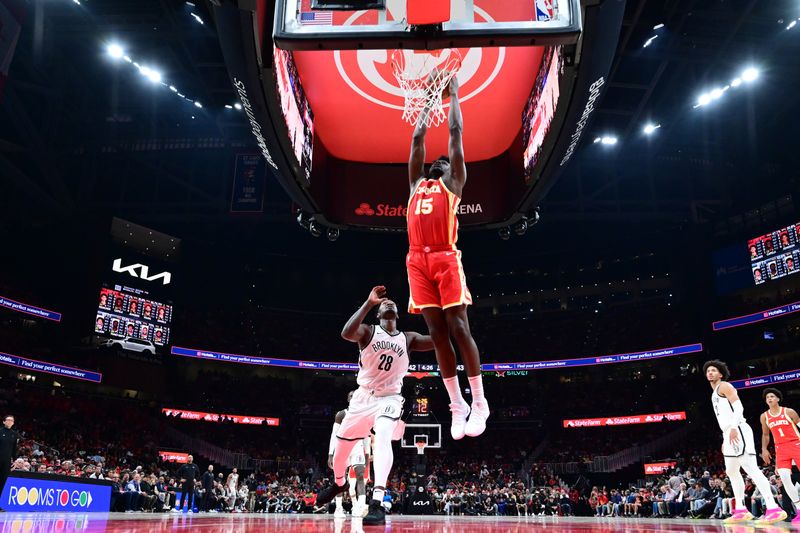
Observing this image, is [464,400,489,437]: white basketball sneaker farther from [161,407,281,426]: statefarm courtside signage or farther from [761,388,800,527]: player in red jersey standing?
[161,407,281,426]: statefarm courtside signage

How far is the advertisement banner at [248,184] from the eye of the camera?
60.2 ft

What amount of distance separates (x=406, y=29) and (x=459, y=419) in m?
2.90

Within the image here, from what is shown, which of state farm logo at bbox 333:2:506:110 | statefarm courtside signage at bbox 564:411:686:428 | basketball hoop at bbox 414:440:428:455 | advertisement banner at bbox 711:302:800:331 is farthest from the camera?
statefarm courtside signage at bbox 564:411:686:428

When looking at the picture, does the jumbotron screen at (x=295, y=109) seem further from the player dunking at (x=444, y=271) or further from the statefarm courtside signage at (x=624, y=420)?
the statefarm courtside signage at (x=624, y=420)

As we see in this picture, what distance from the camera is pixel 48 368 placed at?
914 inches

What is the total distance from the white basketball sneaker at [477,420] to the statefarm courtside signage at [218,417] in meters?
25.9

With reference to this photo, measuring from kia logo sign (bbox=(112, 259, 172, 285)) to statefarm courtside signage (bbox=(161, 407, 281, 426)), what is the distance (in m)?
5.82

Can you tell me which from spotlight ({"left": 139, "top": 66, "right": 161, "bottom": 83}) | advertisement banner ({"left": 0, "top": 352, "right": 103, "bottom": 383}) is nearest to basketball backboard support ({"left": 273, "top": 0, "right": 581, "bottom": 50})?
spotlight ({"left": 139, "top": 66, "right": 161, "bottom": 83})

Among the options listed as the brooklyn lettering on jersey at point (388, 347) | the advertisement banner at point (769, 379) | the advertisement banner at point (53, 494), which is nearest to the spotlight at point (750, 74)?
the advertisement banner at point (769, 379)

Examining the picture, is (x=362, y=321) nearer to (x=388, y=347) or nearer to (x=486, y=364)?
(x=388, y=347)

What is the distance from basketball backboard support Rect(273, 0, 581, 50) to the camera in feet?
14.3

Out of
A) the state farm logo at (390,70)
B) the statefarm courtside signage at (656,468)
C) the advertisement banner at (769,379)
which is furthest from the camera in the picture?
the statefarm courtside signage at (656,468)

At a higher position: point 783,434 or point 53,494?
point 783,434

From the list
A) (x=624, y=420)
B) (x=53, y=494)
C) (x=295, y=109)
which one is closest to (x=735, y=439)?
(x=295, y=109)
